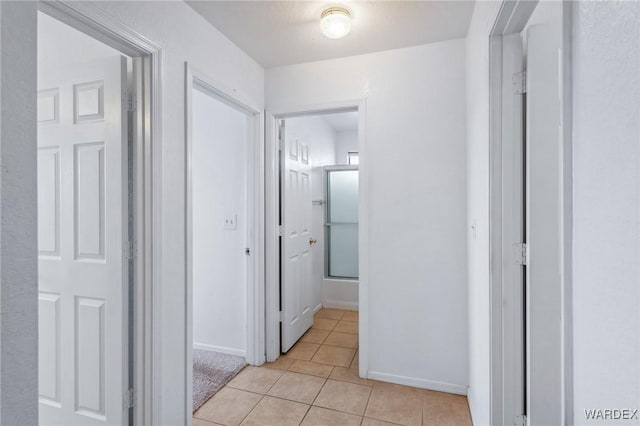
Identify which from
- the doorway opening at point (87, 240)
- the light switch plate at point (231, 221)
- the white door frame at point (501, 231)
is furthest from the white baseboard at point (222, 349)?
the white door frame at point (501, 231)

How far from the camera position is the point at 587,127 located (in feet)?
1.84

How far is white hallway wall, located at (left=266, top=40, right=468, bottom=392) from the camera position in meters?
2.23

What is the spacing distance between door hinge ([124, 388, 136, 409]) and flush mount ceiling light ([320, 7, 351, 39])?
2269 mm

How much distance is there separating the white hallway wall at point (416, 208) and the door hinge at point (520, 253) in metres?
0.85

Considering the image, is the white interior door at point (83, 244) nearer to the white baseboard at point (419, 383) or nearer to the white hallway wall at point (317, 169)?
the white baseboard at point (419, 383)

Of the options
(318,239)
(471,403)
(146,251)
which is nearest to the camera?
(146,251)

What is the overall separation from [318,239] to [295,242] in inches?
40.1

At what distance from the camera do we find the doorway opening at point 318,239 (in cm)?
279

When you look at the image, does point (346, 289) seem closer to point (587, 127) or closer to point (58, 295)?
point (58, 295)

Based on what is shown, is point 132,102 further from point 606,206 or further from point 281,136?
point 606,206

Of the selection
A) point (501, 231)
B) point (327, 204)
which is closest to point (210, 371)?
point (501, 231)

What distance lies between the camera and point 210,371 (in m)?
2.48

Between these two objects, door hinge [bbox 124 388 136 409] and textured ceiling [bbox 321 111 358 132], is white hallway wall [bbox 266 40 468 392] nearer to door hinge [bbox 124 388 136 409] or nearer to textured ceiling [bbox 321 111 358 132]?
door hinge [bbox 124 388 136 409]

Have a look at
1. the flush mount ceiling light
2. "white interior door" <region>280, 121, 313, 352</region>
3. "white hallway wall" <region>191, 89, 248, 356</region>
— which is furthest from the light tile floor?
the flush mount ceiling light
